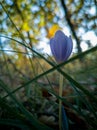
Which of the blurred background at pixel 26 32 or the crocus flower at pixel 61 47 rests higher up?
the blurred background at pixel 26 32

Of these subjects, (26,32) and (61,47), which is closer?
(61,47)

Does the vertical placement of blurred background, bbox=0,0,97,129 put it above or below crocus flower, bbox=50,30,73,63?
above

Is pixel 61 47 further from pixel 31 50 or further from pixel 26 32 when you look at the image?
pixel 26 32

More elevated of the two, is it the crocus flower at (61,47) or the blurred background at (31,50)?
the blurred background at (31,50)

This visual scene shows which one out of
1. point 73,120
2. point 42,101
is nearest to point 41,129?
point 73,120

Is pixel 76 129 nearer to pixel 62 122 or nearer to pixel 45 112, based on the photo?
pixel 45 112

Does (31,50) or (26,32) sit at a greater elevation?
(26,32)

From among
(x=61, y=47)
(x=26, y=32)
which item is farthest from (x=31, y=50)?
(x=26, y=32)

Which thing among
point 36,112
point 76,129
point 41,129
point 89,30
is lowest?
point 41,129

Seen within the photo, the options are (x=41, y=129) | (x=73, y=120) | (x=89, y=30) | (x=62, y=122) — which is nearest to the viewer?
(x=41, y=129)

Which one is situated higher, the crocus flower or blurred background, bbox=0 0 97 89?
blurred background, bbox=0 0 97 89

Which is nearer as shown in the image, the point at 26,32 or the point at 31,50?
the point at 31,50
